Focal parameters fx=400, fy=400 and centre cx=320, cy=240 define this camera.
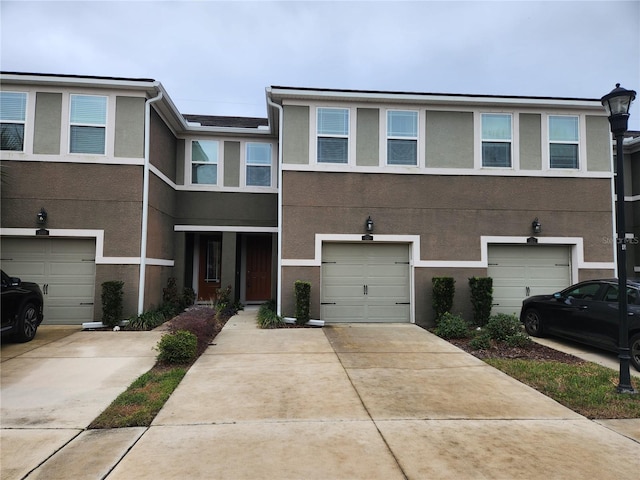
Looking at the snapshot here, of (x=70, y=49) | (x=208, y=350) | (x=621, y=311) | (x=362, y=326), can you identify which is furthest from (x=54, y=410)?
(x=70, y=49)

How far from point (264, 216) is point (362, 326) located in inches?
205

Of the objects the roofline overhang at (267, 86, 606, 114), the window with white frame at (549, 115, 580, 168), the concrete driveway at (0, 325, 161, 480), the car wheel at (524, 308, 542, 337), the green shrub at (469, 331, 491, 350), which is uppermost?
the roofline overhang at (267, 86, 606, 114)

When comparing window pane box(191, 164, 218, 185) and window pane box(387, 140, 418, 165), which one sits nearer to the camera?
window pane box(387, 140, 418, 165)

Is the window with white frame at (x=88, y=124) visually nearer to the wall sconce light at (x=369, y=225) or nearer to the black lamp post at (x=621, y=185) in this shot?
the wall sconce light at (x=369, y=225)

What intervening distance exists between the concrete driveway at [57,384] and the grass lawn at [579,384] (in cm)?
588

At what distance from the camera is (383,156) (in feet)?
35.3

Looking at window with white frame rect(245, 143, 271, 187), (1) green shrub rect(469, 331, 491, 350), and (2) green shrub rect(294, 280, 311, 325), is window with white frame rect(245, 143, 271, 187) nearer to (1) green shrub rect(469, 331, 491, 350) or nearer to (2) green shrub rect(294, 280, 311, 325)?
(2) green shrub rect(294, 280, 311, 325)

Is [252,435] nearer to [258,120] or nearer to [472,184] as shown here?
[472,184]

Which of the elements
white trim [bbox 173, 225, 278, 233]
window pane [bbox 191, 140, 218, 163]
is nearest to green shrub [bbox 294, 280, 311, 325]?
white trim [bbox 173, 225, 278, 233]

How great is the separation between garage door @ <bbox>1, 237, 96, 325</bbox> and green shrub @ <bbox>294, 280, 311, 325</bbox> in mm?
5209

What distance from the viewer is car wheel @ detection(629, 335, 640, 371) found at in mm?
6668

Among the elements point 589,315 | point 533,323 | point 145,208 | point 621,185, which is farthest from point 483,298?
point 145,208

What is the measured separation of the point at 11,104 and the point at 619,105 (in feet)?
42.0

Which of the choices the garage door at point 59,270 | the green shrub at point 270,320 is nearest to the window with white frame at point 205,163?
the garage door at point 59,270
